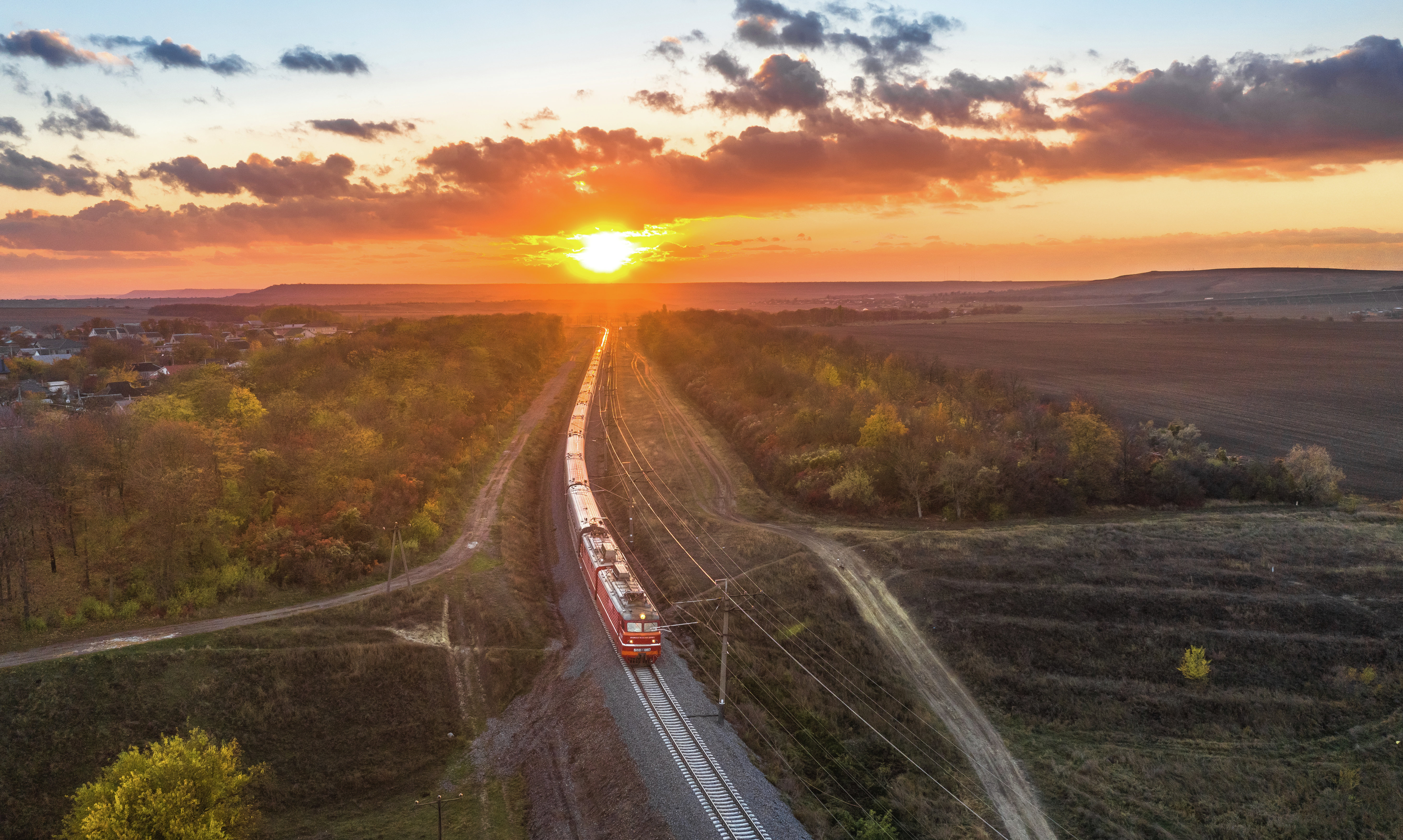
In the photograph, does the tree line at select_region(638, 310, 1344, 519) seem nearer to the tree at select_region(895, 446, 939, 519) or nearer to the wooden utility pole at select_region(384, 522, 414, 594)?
the tree at select_region(895, 446, 939, 519)

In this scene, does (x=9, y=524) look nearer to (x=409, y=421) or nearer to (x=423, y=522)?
(x=423, y=522)

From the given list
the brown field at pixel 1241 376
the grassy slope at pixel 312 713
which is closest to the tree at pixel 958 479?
the grassy slope at pixel 312 713

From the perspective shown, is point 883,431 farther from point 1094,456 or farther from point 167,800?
point 167,800

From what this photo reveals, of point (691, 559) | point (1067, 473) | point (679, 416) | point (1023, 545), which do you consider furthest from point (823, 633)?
point (679, 416)

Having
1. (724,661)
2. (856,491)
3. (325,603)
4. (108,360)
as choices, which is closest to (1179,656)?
(856,491)

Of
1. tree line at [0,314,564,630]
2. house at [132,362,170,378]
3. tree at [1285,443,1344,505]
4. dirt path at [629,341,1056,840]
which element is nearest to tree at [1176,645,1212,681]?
dirt path at [629,341,1056,840]

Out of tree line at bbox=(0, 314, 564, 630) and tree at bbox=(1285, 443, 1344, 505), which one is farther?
tree at bbox=(1285, 443, 1344, 505)

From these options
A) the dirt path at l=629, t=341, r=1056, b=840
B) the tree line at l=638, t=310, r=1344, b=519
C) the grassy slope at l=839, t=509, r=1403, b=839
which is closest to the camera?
the dirt path at l=629, t=341, r=1056, b=840
